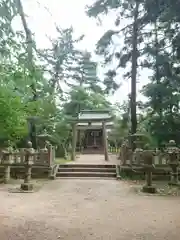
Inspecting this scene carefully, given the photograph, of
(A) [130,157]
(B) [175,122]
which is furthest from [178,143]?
(A) [130,157]

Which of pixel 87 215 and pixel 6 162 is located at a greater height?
pixel 6 162

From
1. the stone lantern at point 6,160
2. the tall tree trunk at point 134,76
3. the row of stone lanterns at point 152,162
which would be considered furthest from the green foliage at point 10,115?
the tall tree trunk at point 134,76

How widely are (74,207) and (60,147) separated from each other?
500 inches

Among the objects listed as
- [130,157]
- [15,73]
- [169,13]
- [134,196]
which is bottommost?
[134,196]

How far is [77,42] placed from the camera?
63.4ft

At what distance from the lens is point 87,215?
208 inches

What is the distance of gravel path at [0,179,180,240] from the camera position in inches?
161

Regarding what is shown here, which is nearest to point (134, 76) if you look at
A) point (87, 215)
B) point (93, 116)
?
→ point (93, 116)

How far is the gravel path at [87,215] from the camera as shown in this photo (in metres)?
4.09

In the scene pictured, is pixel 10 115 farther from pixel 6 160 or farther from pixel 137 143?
pixel 137 143

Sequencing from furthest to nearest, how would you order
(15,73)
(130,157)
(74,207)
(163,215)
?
(130,157) → (74,207) → (163,215) → (15,73)

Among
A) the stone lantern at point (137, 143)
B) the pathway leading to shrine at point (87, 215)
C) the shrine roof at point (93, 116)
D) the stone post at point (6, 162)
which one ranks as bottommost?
the pathway leading to shrine at point (87, 215)

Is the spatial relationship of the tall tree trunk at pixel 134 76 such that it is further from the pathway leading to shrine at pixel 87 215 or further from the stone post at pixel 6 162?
the stone post at pixel 6 162

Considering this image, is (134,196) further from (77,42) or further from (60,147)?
(77,42)
